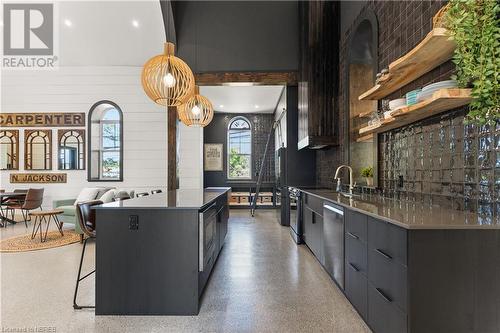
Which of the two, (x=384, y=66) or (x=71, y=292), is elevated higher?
(x=384, y=66)

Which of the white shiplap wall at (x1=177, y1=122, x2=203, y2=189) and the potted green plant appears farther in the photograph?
the white shiplap wall at (x1=177, y1=122, x2=203, y2=189)

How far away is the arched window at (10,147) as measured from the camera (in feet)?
24.5

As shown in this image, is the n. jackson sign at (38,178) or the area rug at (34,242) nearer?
the area rug at (34,242)

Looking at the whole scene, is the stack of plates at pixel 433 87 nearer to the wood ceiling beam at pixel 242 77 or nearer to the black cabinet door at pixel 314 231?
the black cabinet door at pixel 314 231

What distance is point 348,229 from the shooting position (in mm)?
2547

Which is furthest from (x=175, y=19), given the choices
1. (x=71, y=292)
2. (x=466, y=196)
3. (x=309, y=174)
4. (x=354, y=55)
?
(x=466, y=196)

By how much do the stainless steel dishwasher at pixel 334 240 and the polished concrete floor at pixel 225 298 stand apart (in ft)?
0.66

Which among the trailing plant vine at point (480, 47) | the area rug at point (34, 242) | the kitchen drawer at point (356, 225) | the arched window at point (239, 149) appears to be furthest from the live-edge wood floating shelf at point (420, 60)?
the arched window at point (239, 149)

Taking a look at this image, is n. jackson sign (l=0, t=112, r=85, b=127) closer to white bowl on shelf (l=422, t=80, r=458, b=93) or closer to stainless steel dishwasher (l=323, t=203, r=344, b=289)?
stainless steel dishwasher (l=323, t=203, r=344, b=289)

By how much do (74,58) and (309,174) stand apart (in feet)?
20.4

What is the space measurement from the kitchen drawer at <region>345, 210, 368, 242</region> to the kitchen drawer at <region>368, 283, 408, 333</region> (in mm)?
360

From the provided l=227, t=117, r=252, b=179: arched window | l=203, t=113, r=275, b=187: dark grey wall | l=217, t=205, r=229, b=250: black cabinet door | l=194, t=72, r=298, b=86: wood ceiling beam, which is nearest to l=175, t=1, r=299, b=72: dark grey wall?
l=194, t=72, r=298, b=86: wood ceiling beam

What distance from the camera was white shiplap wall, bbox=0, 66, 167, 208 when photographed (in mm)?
7328

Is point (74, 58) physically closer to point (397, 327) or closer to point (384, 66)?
point (384, 66)
